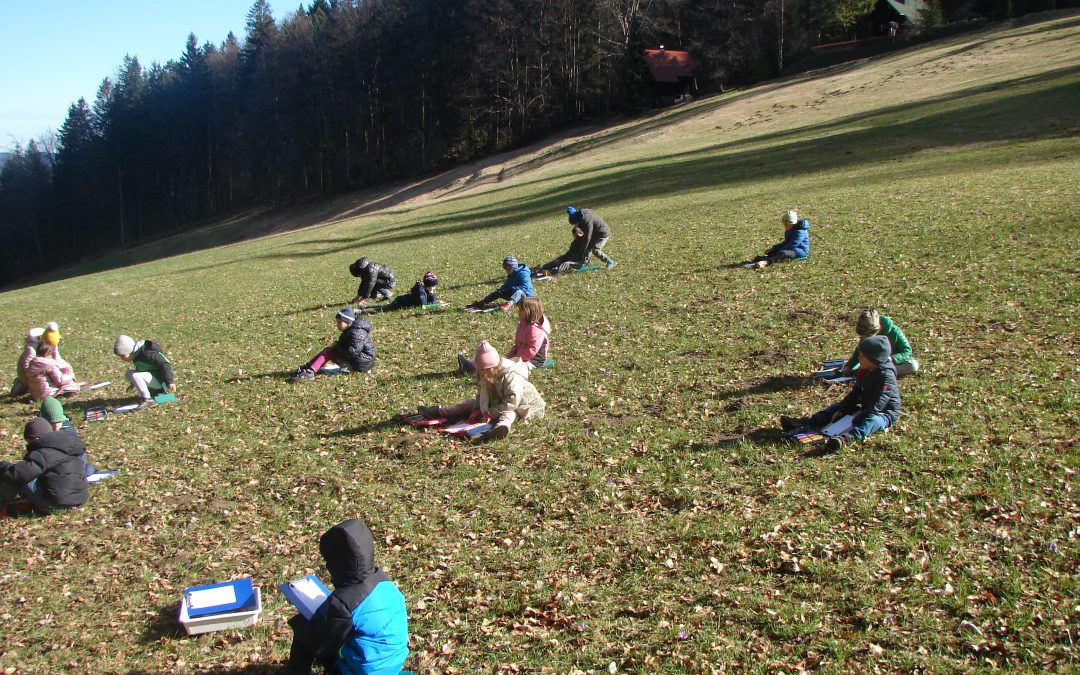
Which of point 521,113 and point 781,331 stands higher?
point 521,113

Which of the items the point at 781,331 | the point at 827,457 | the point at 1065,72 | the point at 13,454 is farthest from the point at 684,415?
the point at 1065,72

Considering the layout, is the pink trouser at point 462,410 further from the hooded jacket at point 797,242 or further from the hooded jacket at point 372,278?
the hooded jacket at point 797,242

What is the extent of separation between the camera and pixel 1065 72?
121ft

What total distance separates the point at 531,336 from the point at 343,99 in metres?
79.9

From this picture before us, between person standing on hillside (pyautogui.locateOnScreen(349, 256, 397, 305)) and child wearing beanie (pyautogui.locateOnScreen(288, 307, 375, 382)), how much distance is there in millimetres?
5316

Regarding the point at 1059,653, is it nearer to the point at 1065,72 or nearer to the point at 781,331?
the point at 781,331

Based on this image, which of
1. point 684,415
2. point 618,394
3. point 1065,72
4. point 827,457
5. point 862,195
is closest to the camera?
point 827,457

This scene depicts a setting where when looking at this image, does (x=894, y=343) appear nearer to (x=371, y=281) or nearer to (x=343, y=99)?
(x=371, y=281)

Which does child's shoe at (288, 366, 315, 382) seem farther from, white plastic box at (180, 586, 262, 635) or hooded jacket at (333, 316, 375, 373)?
white plastic box at (180, 586, 262, 635)

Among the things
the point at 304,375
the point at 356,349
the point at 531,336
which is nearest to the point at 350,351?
the point at 356,349

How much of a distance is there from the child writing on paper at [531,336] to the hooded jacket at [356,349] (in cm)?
250

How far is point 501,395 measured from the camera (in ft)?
34.4

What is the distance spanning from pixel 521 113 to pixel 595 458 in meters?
69.7

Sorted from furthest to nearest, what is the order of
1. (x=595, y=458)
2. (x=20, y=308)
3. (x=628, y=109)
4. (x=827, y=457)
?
(x=628, y=109) → (x=20, y=308) → (x=595, y=458) → (x=827, y=457)
